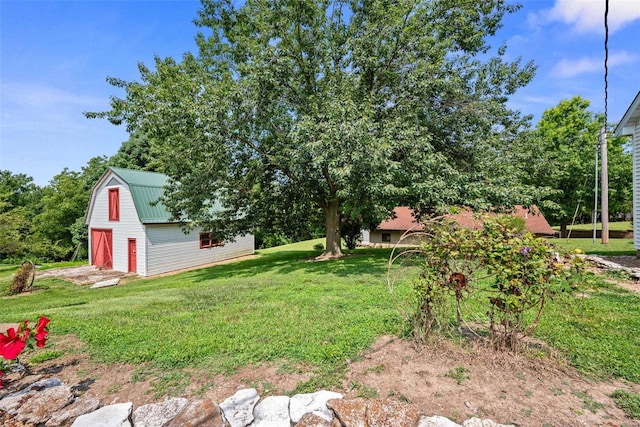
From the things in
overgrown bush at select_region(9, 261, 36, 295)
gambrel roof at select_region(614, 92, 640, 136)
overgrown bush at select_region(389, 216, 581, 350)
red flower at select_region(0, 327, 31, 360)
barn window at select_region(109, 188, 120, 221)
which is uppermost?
gambrel roof at select_region(614, 92, 640, 136)

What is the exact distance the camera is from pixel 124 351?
3.55 meters

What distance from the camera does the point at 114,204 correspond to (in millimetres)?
15188

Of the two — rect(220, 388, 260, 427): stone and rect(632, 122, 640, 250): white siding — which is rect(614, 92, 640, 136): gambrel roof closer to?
rect(632, 122, 640, 250): white siding

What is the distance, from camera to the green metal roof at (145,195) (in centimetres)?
1379

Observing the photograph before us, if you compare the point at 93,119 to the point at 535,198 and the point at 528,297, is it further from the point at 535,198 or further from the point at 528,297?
the point at 535,198

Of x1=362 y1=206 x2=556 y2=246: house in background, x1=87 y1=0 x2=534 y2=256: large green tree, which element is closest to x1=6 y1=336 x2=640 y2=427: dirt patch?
x1=87 y1=0 x2=534 y2=256: large green tree

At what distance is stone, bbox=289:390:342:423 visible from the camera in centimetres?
239

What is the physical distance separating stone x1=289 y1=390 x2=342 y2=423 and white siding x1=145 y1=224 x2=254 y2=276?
532 inches

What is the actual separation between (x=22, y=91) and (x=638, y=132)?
57.1 ft

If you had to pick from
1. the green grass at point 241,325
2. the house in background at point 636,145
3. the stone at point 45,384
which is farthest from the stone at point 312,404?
the house in background at point 636,145

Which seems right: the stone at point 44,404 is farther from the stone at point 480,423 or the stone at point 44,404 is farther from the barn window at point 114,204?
the barn window at point 114,204

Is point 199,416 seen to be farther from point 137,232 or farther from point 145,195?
point 145,195

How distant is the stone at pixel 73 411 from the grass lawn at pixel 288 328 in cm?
63

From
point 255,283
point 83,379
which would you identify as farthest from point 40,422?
point 255,283
